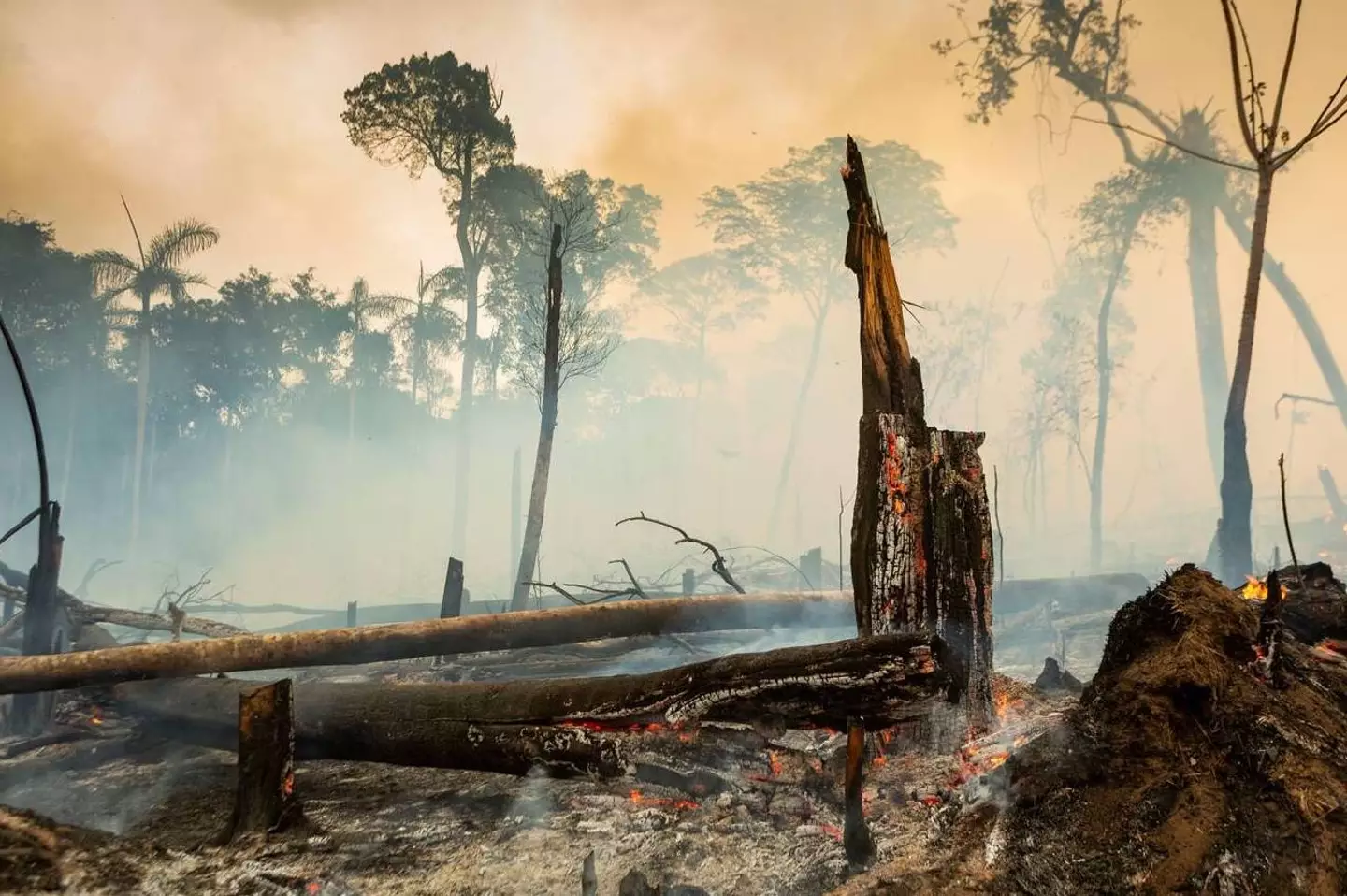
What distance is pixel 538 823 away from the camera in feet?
12.4

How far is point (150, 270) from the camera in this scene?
27.6 metres

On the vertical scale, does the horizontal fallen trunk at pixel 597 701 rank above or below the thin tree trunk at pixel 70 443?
below

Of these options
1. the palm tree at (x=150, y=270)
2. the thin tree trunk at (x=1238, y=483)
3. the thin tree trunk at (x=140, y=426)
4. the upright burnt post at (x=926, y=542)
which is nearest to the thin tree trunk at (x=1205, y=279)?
the thin tree trunk at (x=1238, y=483)

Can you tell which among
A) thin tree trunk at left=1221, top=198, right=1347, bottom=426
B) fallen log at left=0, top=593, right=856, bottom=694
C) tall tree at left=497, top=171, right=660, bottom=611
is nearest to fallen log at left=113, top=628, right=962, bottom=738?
fallen log at left=0, top=593, right=856, bottom=694

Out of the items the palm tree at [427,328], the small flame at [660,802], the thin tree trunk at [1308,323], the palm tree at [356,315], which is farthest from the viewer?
the palm tree at [427,328]

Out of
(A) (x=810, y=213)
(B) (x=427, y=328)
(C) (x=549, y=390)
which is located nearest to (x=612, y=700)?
(C) (x=549, y=390)

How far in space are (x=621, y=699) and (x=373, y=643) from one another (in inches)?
110

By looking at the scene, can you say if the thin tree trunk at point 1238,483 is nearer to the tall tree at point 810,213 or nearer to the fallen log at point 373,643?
the fallen log at point 373,643

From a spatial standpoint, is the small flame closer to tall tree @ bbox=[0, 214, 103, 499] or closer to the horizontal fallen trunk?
the horizontal fallen trunk

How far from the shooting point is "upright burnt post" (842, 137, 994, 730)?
3682 millimetres

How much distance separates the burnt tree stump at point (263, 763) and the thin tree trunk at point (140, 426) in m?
Answer: 34.2

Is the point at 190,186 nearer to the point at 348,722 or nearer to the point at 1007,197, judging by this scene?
the point at 348,722

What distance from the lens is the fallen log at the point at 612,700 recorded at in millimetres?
2861

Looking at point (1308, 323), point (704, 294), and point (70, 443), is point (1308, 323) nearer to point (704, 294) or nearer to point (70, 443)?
point (704, 294)
